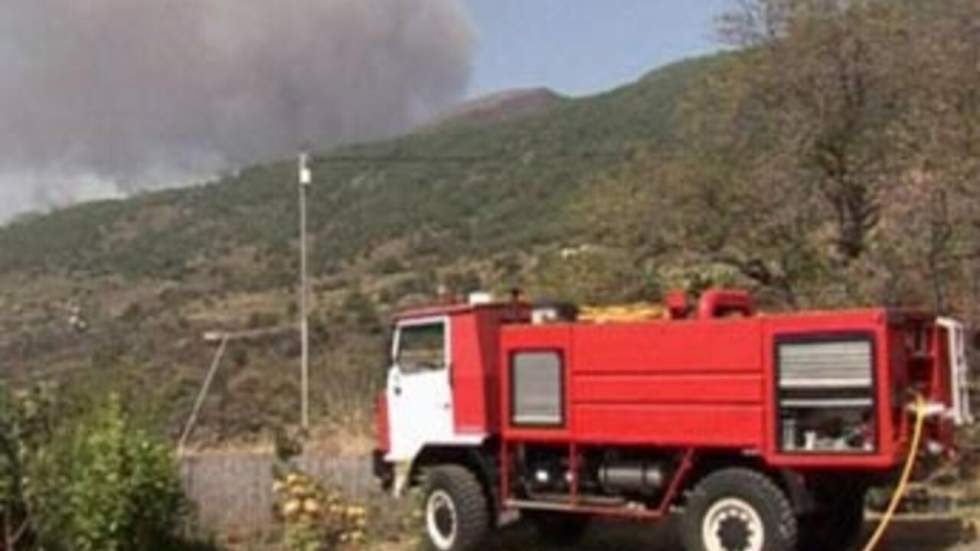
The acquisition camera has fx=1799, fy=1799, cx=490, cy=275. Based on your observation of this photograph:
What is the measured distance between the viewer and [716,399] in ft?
48.2

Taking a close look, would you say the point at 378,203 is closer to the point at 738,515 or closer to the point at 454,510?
the point at 454,510

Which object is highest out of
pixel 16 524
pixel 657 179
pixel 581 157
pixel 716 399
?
pixel 581 157

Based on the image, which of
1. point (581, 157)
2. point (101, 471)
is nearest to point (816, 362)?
point (101, 471)

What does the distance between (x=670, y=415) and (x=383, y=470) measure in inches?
151

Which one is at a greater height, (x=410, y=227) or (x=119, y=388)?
(x=410, y=227)

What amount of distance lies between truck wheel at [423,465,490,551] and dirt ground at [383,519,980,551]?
0.61 metres

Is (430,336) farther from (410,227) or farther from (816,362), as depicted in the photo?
(410,227)

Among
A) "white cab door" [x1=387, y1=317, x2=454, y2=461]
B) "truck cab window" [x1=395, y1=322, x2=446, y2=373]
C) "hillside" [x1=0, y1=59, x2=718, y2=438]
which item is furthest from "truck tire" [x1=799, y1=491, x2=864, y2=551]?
"hillside" [x1=0, y1=59, x2=718, y2=438]

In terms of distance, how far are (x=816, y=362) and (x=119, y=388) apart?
6.13 meters

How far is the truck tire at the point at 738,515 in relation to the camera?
1438cm

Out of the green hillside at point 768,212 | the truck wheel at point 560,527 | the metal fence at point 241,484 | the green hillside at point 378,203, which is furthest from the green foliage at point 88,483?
the green hillside at point 378,203

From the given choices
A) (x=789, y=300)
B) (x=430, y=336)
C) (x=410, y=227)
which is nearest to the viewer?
(x=430, y=336)

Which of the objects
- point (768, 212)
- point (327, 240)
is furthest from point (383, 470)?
point (327, 240)

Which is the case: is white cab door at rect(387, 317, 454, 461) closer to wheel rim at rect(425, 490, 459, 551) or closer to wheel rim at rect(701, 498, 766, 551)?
wheel rim at rect(425, 490, 459, 551)
